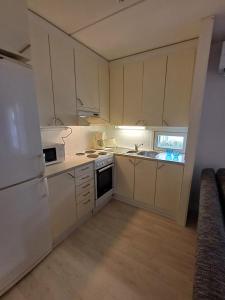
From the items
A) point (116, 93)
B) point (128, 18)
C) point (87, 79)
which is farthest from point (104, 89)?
point (128, 18)

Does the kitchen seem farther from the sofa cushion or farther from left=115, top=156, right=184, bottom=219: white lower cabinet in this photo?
the sofa cushion

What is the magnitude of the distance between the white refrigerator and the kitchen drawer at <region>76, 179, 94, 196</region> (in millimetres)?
548

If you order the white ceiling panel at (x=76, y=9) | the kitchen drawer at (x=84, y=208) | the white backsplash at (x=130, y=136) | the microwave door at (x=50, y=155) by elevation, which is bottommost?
the kitchen drawer at (x=84, y=208)

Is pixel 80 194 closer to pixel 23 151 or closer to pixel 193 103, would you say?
pixel 23 151

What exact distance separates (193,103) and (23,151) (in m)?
1.89

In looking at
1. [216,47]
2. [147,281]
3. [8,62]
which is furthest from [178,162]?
[8,62]

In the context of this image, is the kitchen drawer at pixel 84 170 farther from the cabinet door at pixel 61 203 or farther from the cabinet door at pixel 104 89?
the cabinet door at pixel 104 89

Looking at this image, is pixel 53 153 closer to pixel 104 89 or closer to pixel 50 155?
pixel 50 155

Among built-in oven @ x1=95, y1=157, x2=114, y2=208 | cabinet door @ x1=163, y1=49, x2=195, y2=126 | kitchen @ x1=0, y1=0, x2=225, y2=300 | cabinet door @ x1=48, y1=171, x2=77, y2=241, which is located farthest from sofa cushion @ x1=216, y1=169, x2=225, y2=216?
cabinet door @ x1=48, y1=171, x2=77, y2=241

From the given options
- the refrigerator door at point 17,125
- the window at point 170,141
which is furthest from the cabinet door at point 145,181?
the refrigerator door at point 17,125

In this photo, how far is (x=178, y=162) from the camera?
2.06m

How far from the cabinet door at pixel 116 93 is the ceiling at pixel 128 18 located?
0.52 meters

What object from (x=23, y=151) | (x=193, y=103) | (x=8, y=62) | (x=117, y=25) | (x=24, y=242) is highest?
(x=117, y=25)

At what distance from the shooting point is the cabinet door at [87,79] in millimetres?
2129
